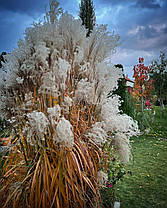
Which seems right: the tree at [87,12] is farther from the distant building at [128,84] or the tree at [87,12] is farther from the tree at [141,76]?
the distant building at [128,84]

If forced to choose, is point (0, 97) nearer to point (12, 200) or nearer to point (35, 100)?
point (35, 100)

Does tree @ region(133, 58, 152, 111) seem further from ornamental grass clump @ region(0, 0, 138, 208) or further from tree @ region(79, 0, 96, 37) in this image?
ornamental grass clump @ region(0, 0, 138, 208)

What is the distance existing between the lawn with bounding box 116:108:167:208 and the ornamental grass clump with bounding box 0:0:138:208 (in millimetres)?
1338

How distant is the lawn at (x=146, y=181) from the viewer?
271cm

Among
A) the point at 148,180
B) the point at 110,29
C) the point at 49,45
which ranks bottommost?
the point at 148,180

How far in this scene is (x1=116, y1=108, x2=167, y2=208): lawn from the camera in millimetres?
2707

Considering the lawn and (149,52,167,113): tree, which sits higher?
(149,52,167,113): tree

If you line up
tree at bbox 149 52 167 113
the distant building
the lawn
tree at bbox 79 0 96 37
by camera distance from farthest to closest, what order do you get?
1. tree at bbox 149 52 167 113
2. tree at bbox 79 0 96 37
3. the distant building
4. the lawn

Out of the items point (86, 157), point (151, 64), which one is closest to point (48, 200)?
point (86, 157)

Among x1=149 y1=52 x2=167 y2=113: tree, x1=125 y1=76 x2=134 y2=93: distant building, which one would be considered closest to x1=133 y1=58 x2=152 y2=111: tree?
x1=125 y1=76 x2=134 y2=93: distant building

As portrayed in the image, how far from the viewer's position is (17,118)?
1591 millimetres

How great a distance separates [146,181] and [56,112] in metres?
2.96

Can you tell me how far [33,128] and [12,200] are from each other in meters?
0.67

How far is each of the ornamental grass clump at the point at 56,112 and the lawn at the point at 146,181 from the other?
134 centimetres
